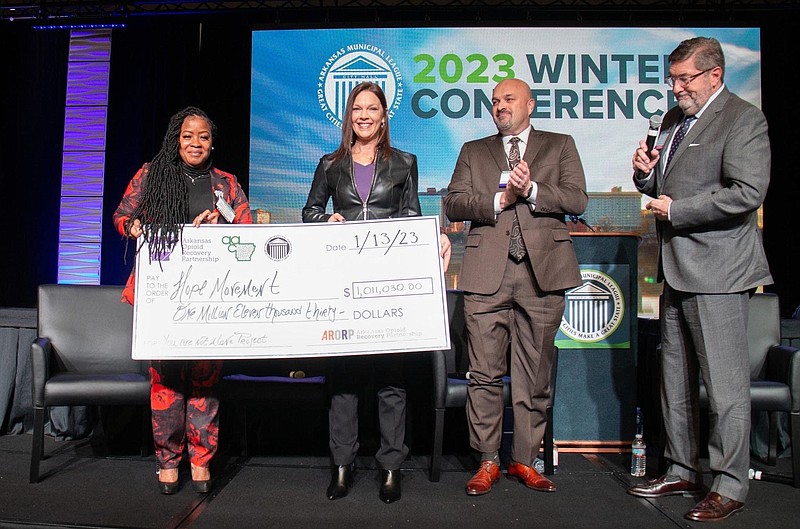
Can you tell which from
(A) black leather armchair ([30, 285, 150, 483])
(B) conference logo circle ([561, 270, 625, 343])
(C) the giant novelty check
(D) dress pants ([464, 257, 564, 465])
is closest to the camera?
(C) the giant novelty check

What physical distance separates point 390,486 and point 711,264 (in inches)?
58.9

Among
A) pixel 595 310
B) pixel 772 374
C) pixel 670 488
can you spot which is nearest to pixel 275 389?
pixel 595 310

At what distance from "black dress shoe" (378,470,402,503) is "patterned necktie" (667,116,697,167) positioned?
167 cm

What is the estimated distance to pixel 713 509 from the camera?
2.44 m

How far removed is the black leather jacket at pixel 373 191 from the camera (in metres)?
2.73

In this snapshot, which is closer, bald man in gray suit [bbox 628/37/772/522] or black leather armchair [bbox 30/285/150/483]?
bald man in gray suit [bbox 628/37/772/522]

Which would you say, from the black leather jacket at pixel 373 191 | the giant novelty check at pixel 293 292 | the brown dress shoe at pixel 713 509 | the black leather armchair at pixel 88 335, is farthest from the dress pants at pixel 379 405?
the brown dress shoe at pixel 713 509

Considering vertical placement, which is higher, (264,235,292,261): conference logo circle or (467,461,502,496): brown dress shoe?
(264,235,292,261): conference logo circle

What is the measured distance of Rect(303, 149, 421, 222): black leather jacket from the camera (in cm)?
273

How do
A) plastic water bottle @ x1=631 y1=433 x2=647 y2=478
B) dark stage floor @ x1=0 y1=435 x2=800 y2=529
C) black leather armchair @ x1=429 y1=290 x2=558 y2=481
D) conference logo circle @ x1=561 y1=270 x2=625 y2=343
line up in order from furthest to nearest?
conference logo circle @ x1=561 y1=270 x2=625 y2=343, plastic water bottle @ x1=631 y1=433 x2=647 y2=478, black leather armchair @ x1=429 y1=290 x2=558 y2=481, dark stage floor @ x1=0 y1=435 x2=800 y2=529

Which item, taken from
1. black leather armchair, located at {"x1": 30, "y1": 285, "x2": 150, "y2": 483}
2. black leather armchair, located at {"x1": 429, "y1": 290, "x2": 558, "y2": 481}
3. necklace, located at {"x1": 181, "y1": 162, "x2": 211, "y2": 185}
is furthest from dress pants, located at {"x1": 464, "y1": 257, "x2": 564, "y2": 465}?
black leather armchair, located at {"x1": 30, "y1": 285, "x2": 150, "y2": 483}

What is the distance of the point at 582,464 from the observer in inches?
128

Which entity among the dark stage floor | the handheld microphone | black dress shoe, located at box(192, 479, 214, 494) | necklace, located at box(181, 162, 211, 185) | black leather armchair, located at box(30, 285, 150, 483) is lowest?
the dark stage floor

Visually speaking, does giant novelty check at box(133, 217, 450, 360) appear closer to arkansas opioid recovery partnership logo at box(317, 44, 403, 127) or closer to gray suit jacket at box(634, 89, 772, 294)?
gray suit jacket at box(634, 89, 772, 294)
